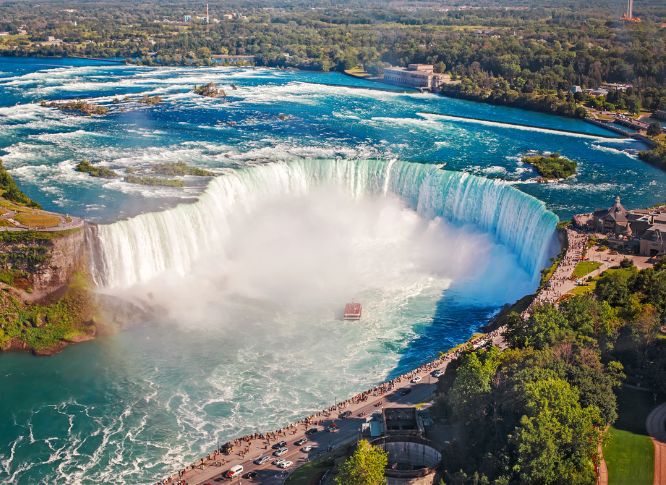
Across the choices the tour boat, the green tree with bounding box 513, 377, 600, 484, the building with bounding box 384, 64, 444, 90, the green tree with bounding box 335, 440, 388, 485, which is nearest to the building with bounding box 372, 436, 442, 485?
the green tree with bounding box 335, 440, 388, 485

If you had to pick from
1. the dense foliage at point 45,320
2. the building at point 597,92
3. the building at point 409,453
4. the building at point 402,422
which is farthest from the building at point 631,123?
the dense foliage at point 45,320

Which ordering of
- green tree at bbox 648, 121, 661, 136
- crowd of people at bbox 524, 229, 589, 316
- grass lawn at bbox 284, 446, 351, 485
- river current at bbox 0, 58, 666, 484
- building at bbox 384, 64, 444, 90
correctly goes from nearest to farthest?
grass lawn at bbox 284, 446, 351, 485 < river current at bbox 0, 58, 666, 484 < crowd of people at bbox 524, 229, 589, 316 < green tree at bbox 648, 121, 661, 136 < building at bbox 384, 64, 444, 90

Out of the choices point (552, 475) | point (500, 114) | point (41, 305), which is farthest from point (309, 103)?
point (552, 475)

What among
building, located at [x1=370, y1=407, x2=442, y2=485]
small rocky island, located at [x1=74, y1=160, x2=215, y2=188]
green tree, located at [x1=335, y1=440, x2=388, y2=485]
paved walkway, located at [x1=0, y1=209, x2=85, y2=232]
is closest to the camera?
green tree, located at [x1=335, y1=440, x2=388, y2=485]

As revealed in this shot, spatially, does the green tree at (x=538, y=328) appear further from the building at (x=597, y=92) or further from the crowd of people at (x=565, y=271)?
the building at (x=597, y=92)

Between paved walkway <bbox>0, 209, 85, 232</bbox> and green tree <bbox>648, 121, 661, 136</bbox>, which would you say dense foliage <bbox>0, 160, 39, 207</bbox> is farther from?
green tree <bbox>648, 121, 661, 136</bbox>

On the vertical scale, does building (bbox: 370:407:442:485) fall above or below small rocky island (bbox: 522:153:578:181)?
below

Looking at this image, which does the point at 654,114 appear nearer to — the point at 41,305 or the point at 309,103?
the point at 309,103
